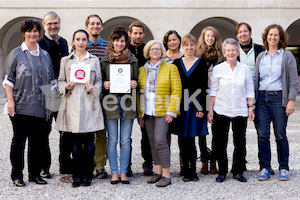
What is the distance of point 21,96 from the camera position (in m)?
4.34

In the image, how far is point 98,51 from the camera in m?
4.89

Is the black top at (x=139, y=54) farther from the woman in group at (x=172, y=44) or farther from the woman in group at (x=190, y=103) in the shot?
the woman in group at (x=190, y=103)

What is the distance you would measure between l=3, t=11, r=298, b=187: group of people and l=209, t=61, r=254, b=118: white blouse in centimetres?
1

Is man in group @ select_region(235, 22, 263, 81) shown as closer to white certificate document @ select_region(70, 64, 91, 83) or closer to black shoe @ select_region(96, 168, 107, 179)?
white certificate document @ select_region(70, 64, 91, 83)

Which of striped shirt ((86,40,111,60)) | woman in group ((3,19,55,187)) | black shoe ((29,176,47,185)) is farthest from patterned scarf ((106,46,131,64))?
black shoe ((29,176,47,185))

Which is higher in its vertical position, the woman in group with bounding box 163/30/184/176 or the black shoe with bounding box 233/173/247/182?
the woman in group with bounding box 163/30/184/176

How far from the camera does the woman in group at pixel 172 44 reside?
15.9ft

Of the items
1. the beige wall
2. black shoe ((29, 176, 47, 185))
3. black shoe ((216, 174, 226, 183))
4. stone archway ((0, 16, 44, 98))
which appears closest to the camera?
black shoe ((29, 176, 47, 185))

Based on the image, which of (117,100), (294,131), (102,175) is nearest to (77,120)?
(117,100)

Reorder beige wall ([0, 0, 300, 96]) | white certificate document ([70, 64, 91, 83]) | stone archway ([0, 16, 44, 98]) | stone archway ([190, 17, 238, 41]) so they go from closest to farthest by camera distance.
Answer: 1. white certificate document ([70, 64, 91, 83])
2. beige wall ([0, 0, 300, 96])
3. stone archway ([0, 16, 44, 98])
4. stone archway ([190, 17, 238, 41])

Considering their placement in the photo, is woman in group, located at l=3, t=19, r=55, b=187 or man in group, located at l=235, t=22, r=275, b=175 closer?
woman in group, located at l=3, t=19, r=55, b=187

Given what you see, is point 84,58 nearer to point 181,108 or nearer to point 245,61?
A: point 181,108

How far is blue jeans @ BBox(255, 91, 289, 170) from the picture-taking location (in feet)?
15.3

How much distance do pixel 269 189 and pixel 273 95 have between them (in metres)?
1.21
